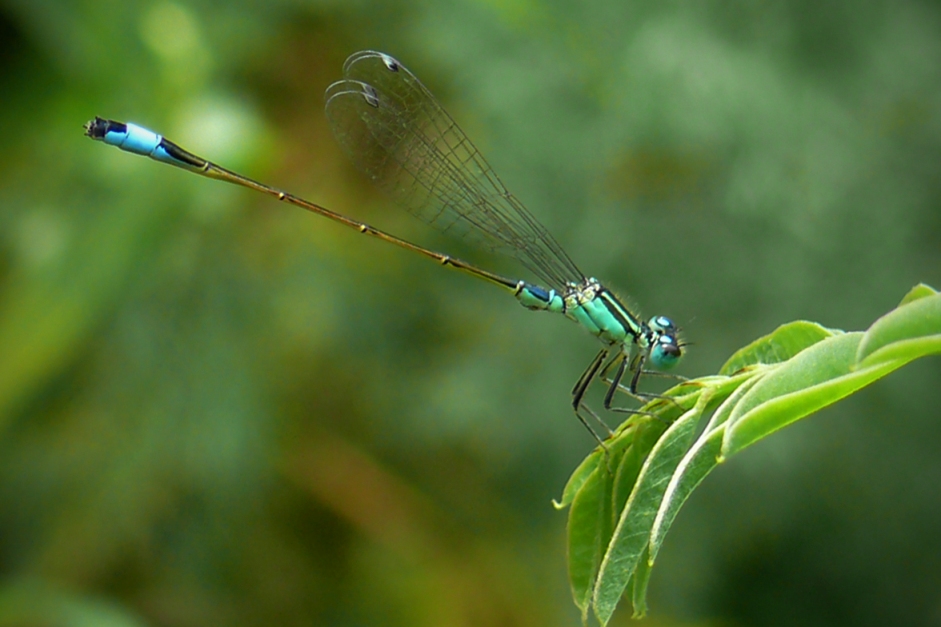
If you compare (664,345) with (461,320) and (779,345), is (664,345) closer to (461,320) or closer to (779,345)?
(779,345)

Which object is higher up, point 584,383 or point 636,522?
point 584,383

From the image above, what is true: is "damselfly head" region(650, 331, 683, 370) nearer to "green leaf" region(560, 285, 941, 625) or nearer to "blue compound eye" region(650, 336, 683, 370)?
"blue compound eye" region(650, 336, 683, 370)

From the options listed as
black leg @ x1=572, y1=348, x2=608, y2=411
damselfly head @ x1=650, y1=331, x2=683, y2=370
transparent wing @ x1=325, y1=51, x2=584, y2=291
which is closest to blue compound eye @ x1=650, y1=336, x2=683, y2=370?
damselfly head @ x1=650, y1=331, x2=683, y2=370

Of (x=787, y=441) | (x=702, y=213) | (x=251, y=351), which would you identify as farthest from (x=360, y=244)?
(x=787, y=441)

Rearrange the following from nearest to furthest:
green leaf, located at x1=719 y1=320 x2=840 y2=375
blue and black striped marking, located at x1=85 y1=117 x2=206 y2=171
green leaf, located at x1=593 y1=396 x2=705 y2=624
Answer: green leaf, located at x1=593 y1=396 x2=705 y2=624 → green leaf, located at x1=719 y1=320 x2=840 y2=375 → blue and black striped marking, located at x1=85 y1=117 x2=206 y2=171

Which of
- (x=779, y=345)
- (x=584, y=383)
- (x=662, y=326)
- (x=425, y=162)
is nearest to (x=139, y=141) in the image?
(x=425, y=162)

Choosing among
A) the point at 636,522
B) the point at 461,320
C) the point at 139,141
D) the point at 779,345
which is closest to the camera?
the point at 636,522

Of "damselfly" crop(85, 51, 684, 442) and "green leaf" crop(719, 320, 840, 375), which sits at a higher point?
"damselfly" crop(85, 51, 684, 442)
